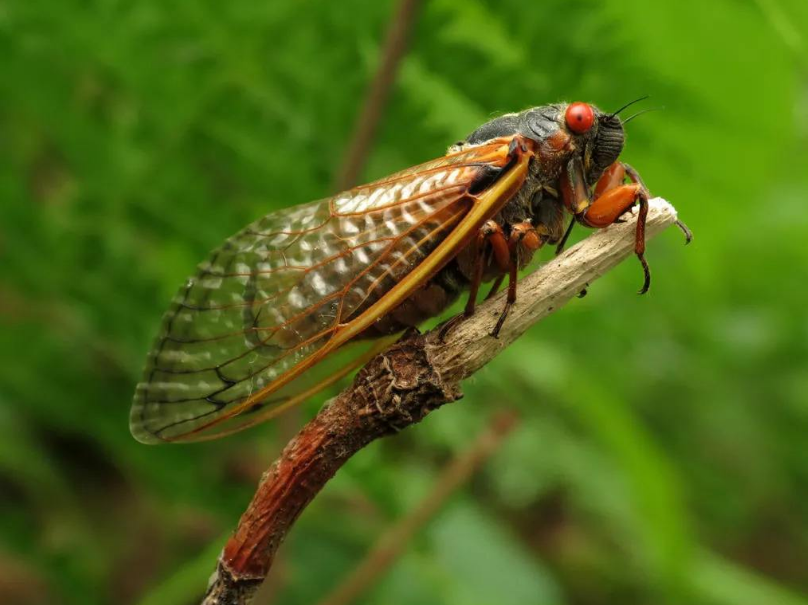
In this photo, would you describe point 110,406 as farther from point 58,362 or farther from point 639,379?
point 639,379

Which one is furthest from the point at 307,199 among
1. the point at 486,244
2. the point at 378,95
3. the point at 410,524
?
the point at 410,524

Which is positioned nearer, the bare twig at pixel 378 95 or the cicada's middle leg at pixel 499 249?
the cicada's middle leg at pixel 499 249

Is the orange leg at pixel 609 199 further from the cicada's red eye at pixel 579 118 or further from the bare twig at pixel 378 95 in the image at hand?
the bare twig at pixel 378 95

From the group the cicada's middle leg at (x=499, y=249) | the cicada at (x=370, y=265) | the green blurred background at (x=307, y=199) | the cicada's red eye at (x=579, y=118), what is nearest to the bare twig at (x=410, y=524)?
the green blurred background at (x=307, y=199)

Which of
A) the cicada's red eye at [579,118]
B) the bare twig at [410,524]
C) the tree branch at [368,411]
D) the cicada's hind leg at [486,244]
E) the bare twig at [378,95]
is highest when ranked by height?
the bare twig at [378,95]

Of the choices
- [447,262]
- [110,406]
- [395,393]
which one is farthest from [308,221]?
[110,406]

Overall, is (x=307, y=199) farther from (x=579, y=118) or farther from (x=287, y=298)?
(x=579, y=118)
